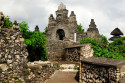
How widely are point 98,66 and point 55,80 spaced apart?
3027 millimetres

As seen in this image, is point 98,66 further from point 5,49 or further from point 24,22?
point 24,22

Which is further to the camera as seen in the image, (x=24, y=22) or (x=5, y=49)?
(x=24, y=22)

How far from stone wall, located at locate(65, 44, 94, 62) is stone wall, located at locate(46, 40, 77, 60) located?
2116 millimetres

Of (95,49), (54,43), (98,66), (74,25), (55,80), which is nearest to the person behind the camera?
(98,66)

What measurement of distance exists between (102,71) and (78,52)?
6.70 meters

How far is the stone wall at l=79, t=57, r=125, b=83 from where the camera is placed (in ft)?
19.6

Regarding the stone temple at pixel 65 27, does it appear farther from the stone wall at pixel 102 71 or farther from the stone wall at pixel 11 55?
the stone wall at pixel 11 55

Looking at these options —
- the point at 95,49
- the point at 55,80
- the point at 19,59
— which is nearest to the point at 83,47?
the point at 95,49

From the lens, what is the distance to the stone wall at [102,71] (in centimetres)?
598

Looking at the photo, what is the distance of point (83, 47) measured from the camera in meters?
12.9

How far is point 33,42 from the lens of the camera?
1228 cm

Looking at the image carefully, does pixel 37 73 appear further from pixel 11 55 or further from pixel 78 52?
pixel 78 52

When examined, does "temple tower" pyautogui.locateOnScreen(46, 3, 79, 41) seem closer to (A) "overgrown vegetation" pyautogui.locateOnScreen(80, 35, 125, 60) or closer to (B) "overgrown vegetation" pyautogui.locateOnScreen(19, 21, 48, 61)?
(A) "overgrown vegetation" pyautogui.locateOnScreen(80, 35, 125, 60)

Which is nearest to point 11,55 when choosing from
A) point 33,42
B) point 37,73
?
point 37,73
